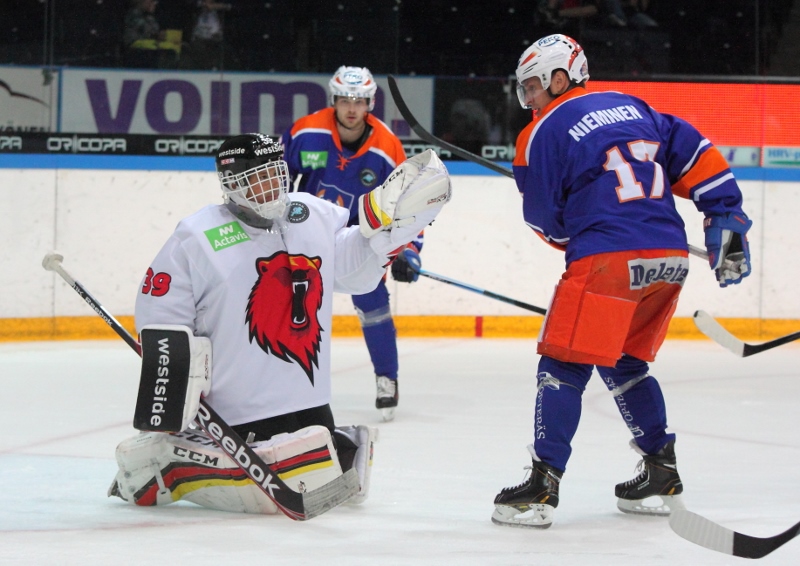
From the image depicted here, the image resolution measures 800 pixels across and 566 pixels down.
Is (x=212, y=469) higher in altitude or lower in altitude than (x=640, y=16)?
lower

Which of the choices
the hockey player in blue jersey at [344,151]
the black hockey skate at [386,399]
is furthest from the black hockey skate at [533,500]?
the hockey player in blue jersey at [344,151]

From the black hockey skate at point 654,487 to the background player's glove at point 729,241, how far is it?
0.44m

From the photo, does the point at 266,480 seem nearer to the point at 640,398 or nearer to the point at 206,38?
the point at 640,398

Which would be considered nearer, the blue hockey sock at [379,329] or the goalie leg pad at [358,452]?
the goalie leg pad at [358,452]

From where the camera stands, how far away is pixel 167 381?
2.42m

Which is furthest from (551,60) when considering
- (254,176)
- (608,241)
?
(254,176)

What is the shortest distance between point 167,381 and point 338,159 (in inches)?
82.5

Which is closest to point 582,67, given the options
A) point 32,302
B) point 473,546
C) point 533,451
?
point 533,451

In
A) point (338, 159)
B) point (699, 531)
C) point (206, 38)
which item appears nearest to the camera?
point (699, 531)

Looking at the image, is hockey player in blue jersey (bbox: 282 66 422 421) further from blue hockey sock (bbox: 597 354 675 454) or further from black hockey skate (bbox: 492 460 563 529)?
black hockey skate (bbox: 492 460 563 529)

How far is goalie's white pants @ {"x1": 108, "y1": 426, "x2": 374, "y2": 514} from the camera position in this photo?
253 centimetres

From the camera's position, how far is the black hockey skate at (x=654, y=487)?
2.70 metres

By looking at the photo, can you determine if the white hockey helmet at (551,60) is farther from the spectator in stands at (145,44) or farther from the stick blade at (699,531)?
the spectator in stands at (145,44)

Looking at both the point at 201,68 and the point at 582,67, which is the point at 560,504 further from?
the point at 201,68
